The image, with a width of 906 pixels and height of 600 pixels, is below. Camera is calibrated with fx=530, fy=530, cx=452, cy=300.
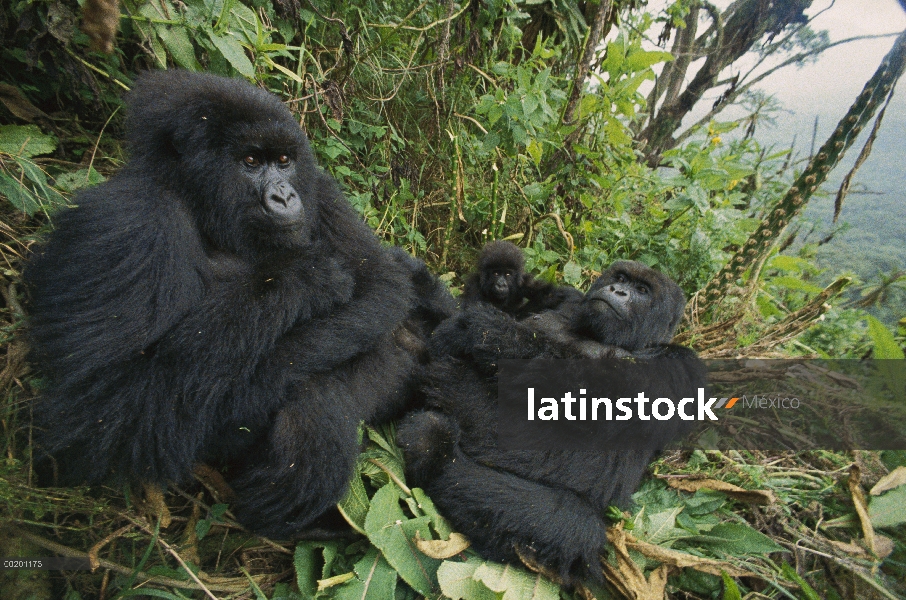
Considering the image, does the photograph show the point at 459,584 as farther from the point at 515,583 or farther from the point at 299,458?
the point at 299,458

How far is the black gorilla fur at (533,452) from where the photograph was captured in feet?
7.07

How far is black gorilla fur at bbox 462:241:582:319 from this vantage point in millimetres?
3412

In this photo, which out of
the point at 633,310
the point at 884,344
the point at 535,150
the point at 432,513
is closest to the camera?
the point at 432,513

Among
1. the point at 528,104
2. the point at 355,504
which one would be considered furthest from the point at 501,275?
the point at 355,504

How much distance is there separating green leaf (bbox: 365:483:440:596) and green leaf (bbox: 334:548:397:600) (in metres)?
0.04

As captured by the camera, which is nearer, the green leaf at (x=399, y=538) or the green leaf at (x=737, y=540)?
the green leaf at (x=399, y=538)

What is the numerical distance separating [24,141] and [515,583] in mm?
2788

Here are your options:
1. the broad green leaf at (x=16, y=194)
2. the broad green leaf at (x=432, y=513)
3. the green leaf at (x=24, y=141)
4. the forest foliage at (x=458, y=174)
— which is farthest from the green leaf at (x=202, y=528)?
the green leaf at (x=24, y=141)

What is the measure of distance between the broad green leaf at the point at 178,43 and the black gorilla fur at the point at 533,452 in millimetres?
1667

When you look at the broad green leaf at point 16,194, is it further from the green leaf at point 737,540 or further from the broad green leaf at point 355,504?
the green leaf at point 737,540

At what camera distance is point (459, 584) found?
1.96m

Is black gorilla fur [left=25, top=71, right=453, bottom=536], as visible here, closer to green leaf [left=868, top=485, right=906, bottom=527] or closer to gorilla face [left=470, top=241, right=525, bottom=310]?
gorilla face [left=470, top=241, right=525, bottom=310]

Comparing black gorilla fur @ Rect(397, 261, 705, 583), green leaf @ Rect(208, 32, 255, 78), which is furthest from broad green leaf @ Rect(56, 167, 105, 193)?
black gorilla fur @ Rect(397, 261, 705, 583)

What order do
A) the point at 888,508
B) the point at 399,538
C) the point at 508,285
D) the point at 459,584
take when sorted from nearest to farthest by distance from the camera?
the point at 459,584 < the point at 399,538 < the point at 888,508 < the point at 508,285
